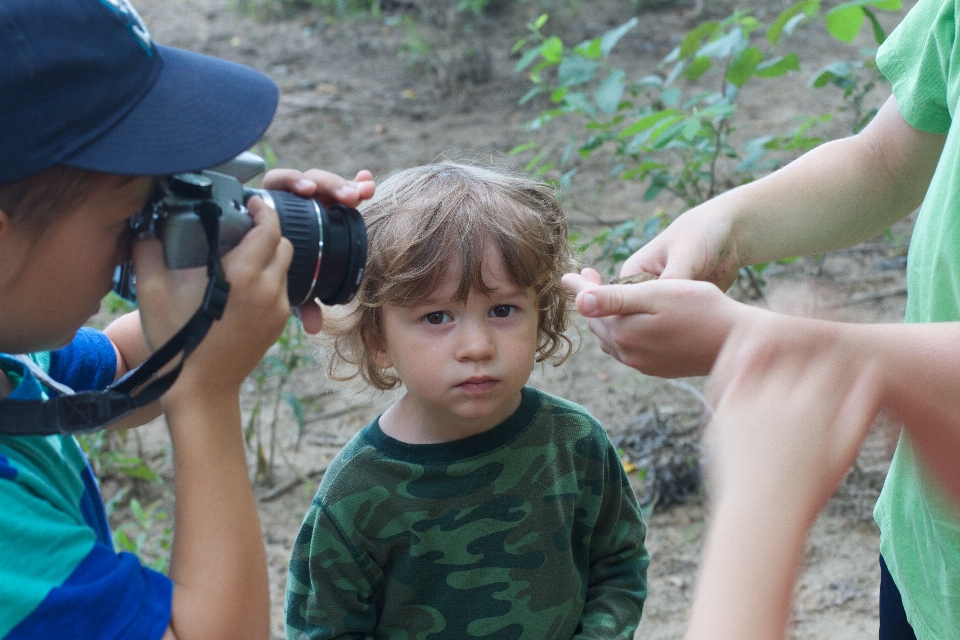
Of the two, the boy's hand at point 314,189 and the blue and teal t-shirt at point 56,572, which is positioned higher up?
the boy's hand at point 314,189

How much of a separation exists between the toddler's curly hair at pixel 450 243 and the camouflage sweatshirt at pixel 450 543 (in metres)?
0.23

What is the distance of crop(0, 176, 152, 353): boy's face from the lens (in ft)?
3.77

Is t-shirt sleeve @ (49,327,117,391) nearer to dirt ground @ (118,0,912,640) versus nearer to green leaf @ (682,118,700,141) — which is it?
dirt ground @ (118,0,912,640)

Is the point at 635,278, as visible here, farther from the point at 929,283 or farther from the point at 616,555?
the point at 616,555

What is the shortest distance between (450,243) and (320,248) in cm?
37

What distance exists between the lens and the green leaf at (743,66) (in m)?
2.87

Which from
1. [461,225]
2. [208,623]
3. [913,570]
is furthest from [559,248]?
[208,623]

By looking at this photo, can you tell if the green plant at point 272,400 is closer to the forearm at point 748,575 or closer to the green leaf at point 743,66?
the green leaf at point 743,66

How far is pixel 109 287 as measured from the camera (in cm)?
126

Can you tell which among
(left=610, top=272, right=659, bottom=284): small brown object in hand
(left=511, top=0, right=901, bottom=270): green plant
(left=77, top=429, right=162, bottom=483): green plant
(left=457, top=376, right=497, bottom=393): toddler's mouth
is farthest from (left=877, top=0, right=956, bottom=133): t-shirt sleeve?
(left=77, top=429, right=162, bottom=483): green plant

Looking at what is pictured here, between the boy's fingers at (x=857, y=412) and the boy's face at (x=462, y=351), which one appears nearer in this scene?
the boy's fingers at (x=857, y=412)

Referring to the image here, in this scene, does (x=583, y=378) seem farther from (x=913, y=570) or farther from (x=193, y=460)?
(x=193, y=460)

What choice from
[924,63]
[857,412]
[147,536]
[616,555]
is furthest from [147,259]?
[147,536]

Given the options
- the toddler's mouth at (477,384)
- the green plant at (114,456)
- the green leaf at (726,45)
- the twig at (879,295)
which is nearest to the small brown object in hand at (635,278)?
the toddler's mouth at (477,384)
